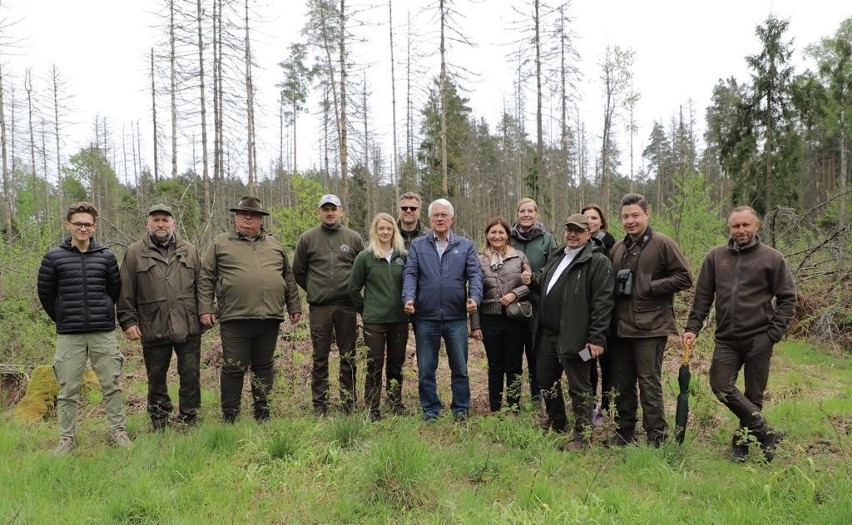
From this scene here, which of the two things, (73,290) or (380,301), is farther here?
(380,301)

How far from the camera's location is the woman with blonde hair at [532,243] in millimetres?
5109

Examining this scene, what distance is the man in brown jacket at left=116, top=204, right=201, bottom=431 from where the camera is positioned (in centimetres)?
456

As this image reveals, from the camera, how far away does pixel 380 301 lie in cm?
486

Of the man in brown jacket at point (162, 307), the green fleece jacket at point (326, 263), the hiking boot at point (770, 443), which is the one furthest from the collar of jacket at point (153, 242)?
the hiking boot at point (770, 443)

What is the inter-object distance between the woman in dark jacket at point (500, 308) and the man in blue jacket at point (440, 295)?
197mm

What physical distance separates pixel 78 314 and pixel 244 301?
1.39 meters

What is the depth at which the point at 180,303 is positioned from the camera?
465 centimetres

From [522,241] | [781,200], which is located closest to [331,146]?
[781,200]

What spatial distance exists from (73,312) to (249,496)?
2459 millimetres

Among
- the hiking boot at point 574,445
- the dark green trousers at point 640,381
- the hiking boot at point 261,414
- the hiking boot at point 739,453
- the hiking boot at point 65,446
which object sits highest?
the dark green trousers at point 640,381

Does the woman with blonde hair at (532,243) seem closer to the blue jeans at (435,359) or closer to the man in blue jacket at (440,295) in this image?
the man in blue jacket at (440,295)

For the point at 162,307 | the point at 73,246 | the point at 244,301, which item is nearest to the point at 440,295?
the point at 244,301

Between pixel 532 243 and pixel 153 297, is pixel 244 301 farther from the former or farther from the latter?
pixel 532 243

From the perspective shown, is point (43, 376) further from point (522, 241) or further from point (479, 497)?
point (522, 241)
